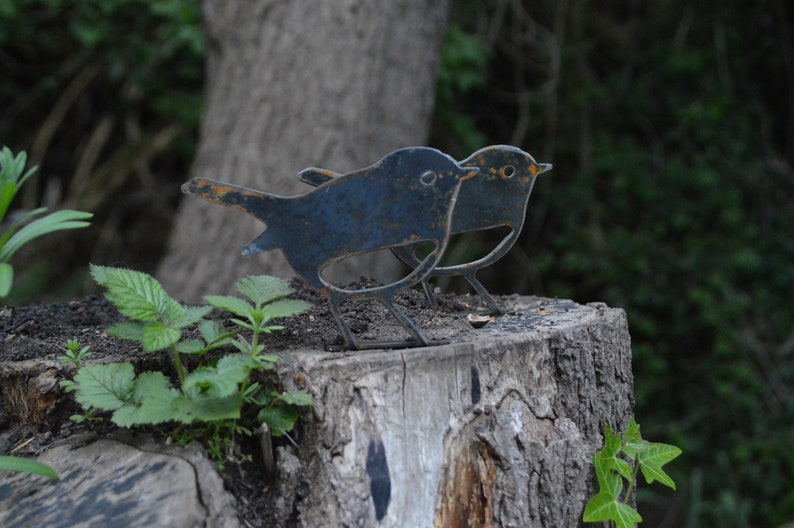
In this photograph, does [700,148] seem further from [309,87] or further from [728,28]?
[309,87]

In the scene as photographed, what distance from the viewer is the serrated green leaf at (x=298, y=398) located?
4.15 ft

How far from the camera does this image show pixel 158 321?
4.54ft

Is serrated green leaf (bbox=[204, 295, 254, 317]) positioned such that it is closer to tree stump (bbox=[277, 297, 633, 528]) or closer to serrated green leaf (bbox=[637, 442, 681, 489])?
tree stump (bbox=[277, 297, 633, 528])

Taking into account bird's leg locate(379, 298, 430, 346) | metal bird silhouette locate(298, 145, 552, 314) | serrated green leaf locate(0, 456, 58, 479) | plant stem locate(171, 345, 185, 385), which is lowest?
serrated green leaf locate(0, 456, 58, 479)

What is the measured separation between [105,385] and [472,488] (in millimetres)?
726

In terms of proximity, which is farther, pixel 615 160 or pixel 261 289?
pixel 615 160

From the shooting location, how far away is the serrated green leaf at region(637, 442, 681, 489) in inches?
62.5

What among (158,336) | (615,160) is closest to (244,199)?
(158,336)

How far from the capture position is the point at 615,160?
4.05 meters

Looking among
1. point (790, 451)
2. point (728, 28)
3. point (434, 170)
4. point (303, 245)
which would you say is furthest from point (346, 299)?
point (728, 28)

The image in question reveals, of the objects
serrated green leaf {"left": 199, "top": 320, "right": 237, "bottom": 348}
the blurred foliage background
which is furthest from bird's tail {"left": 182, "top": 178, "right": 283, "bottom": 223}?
the blurred foliage background

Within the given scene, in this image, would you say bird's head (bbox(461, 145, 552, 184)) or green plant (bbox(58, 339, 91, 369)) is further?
bird's head (bbox(461, 145, 552, 184))

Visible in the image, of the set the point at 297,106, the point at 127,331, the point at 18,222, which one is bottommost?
the point at 127,331

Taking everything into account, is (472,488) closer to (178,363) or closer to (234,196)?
(178,363)
